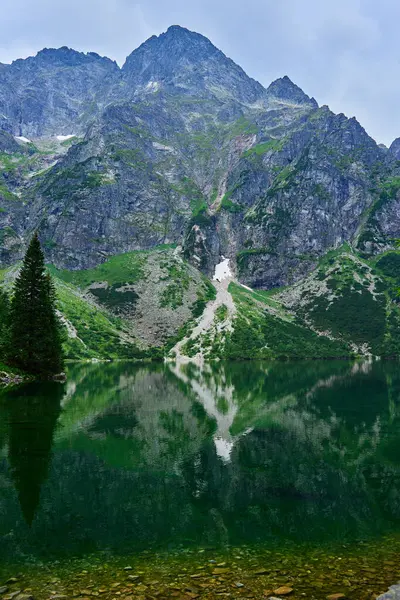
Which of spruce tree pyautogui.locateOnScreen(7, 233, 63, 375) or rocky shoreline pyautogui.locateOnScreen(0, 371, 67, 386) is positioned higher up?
spruce tree pyautogui.locateOnScreen(7, 233, 63, 375)

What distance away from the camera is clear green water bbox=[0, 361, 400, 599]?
15883 millimetres

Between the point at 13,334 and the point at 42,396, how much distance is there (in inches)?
737

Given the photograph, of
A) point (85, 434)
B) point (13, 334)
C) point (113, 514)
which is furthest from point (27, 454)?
point (13, 334)

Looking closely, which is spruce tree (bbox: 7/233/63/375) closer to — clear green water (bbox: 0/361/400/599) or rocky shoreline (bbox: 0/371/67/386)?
rocky shoreline (bbox: 0/371/67/386)

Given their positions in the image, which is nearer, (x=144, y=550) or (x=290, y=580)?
(x=290, y=580)

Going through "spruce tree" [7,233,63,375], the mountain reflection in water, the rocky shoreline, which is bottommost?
the mountain reflection in water

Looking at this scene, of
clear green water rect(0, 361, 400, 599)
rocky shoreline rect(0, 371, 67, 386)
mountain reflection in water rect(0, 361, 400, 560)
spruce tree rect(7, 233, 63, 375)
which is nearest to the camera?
clear green water rect(0, 361, 400, 599)

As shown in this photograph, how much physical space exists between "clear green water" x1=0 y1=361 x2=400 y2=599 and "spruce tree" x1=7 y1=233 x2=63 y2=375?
25.4 m

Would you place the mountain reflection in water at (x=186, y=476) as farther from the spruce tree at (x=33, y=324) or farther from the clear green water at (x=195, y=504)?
the spruce tree at (x=33, y=324)

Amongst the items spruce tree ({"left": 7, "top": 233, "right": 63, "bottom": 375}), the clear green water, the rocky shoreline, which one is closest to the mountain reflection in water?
the clear green water

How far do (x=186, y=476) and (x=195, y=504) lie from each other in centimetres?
577

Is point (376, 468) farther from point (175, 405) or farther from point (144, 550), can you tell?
point (175, 405)

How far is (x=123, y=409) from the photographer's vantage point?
61906 millimetres

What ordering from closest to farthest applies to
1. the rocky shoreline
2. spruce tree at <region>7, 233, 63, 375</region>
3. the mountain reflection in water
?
the mountain reflection in water → the rocky shoreline → spruce tree at <region>7, 233, 63, 375</region>
